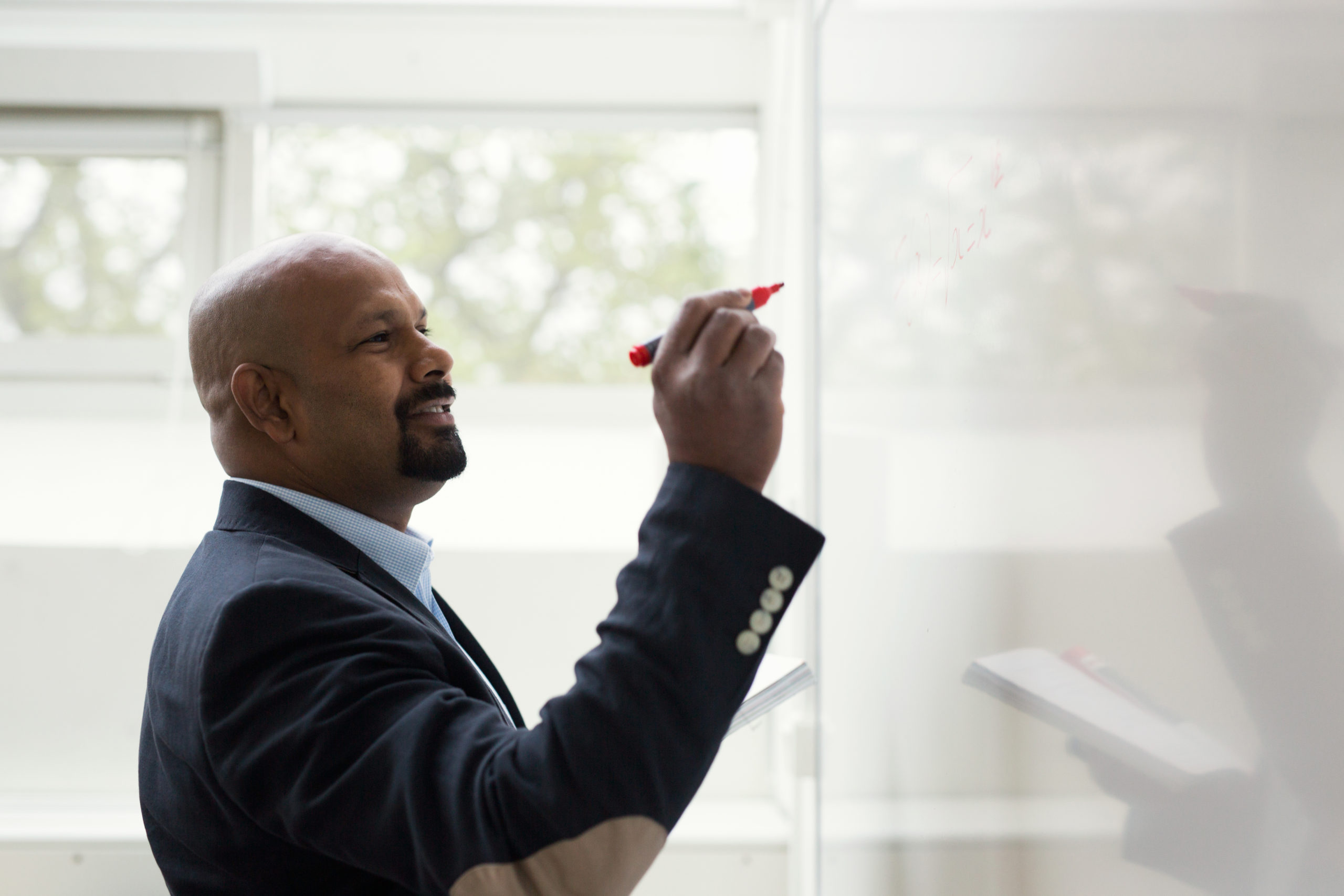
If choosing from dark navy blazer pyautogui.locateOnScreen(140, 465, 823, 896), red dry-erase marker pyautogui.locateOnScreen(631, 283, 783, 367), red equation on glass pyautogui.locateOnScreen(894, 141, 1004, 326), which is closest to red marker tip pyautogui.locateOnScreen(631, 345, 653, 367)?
red dry-erase marker pyautogui.locateOnScreen(631, 283, 783, 367)

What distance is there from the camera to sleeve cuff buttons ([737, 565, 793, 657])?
661 millimetres

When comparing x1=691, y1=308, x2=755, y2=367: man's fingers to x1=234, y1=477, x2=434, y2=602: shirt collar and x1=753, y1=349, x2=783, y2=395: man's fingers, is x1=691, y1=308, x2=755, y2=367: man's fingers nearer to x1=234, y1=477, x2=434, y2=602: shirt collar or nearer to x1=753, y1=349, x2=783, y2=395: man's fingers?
x1=753, y1=349, x2=783, y2=395: man's fingers

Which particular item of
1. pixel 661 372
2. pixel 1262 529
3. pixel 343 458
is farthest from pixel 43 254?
A: pixel 1262 529

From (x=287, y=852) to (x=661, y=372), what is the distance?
1.60 feet

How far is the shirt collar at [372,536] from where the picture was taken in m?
0.99

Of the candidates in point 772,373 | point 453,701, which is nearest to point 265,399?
point 453,701

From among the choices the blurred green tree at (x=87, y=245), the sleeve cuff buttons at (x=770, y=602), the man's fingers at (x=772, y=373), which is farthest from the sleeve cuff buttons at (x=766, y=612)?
the blurred green tree at (x=87, y=245)

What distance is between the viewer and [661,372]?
Answer: 713 mm

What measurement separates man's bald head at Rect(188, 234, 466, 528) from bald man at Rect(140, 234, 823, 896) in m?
0.08

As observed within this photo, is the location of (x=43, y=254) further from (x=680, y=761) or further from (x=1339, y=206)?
(x=1339, y=206)

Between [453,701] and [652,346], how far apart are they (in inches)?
11.8

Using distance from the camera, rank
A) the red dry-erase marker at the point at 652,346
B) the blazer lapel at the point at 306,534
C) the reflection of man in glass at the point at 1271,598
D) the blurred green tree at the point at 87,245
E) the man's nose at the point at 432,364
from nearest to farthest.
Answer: the reflection of man in glass at the point at 1271,598 < the red dry-erase marker at the point at 652,346 < the blazer lapel at the point at 306,534 < the man's nose at the point at 432,364 < the blurred green tree at the point at 87,245

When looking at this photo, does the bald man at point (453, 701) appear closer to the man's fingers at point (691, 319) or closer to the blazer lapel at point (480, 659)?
the man's fingers at point (691, 319)

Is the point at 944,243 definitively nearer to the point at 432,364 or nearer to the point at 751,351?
the point at 751,351
